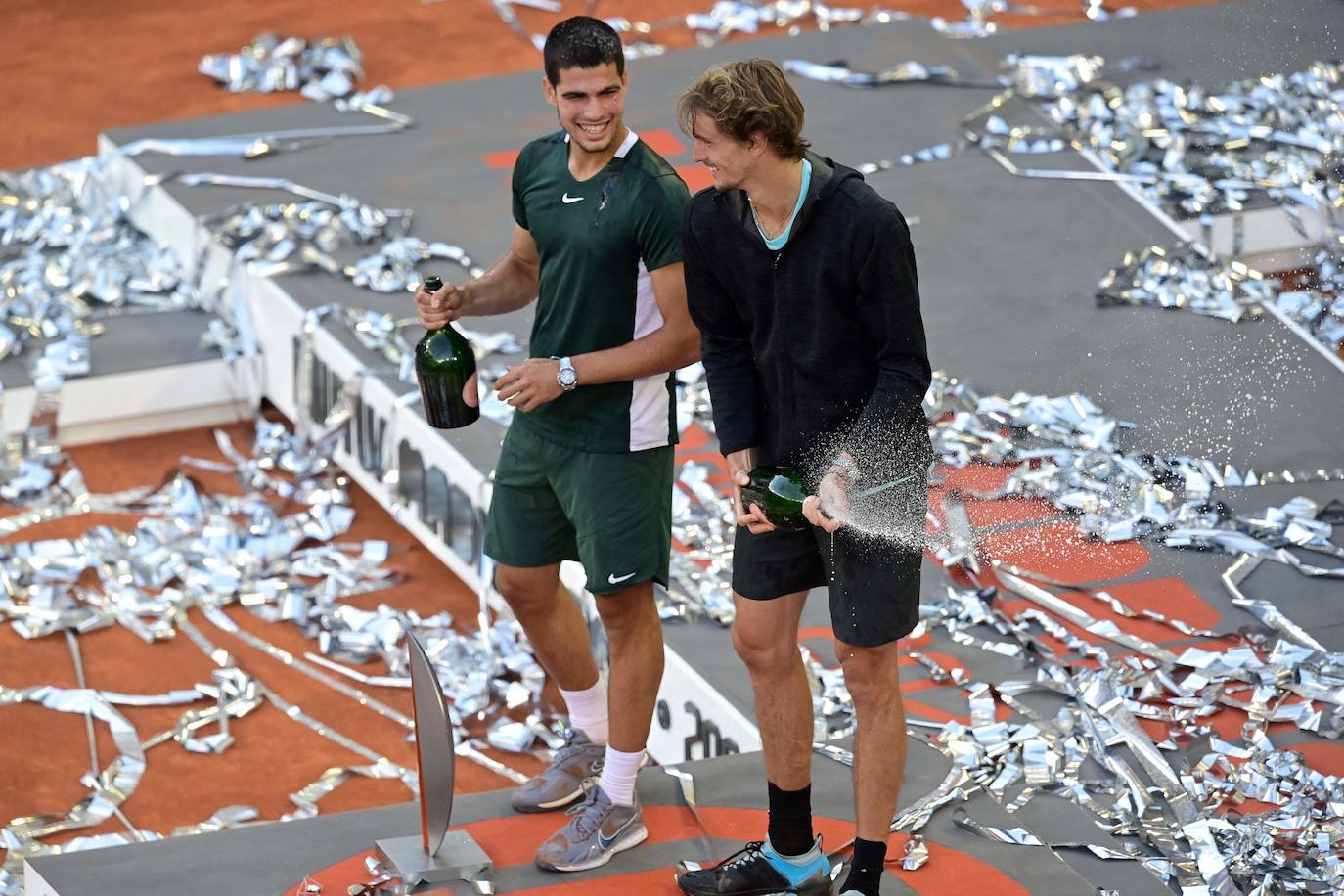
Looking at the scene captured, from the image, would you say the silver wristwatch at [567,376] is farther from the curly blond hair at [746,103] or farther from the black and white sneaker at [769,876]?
the black and white sneaker at [769,876]

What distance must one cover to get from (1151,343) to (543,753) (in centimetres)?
253

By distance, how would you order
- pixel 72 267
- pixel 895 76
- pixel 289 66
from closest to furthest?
pixel 72 267 < pixel 895 76 < pixel 289 66

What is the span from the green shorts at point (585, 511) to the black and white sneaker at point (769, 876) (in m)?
0.60

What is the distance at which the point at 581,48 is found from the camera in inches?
143

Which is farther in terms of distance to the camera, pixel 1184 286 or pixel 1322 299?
pixel 1322 299

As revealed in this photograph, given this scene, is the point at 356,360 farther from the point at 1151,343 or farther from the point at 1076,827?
the point at 1076,827

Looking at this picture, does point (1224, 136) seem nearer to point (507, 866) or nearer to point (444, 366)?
point (444, 366)

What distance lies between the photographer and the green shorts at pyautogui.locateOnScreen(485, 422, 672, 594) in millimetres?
3857

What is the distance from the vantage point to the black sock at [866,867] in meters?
3.54

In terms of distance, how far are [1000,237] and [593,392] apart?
3639 millimetres

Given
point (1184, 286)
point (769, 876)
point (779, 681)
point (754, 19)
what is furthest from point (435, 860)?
point (754, 19)

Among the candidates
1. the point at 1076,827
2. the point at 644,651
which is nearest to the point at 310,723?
the point at 644,651

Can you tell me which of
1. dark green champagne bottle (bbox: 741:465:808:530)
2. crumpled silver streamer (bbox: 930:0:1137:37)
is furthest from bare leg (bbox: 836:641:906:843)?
crumpled silver streamer (bbox: 930:0:1137:37)

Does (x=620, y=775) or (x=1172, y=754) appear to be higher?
(x=620, y=775)
